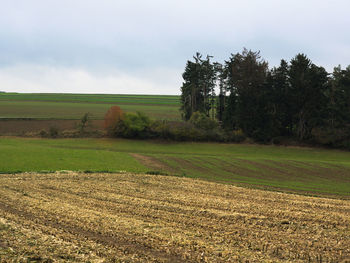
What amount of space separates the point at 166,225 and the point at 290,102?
201ft

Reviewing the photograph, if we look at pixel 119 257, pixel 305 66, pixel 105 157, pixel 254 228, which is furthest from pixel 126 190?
pixel 305 66

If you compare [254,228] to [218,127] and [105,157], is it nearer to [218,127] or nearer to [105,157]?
[105,157]

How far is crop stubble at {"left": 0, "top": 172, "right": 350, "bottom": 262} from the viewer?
39.6 feet

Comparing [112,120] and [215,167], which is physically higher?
[112,120]

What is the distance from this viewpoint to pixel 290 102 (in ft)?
234

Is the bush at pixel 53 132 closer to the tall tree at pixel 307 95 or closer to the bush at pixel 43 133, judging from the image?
the bush at pixel 43 133

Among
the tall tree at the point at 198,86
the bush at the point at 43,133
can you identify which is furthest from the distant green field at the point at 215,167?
the tall tree at the point at 198,86

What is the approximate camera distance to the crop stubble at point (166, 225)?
39.6 feet

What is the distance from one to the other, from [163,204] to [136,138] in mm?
51163

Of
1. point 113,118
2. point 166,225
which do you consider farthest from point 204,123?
point 166,225

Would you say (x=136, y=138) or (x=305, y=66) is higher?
(x=305, y=66)

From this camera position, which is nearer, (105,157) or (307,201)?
Result: (307,201)

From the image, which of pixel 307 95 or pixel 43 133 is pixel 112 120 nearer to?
pixel 43 133

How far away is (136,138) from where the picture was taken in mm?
71125
